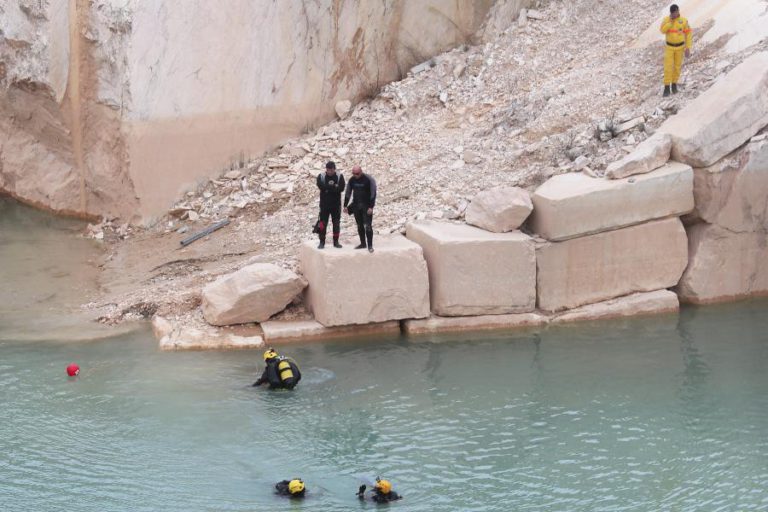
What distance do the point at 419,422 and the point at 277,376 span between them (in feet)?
5.91

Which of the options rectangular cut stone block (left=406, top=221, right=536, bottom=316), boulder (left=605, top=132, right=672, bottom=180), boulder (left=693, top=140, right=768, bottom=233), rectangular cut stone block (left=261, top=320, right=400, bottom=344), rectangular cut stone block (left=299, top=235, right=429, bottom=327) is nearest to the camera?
rectangular cut stone block (left=299, top=235, right=429, bottom=327)

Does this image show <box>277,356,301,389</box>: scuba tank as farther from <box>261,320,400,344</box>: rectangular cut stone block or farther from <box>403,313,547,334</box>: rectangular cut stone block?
<box>403,313,547,334</box>: rectangular cut stone block

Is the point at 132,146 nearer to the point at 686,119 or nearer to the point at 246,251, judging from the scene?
the point at 246,251

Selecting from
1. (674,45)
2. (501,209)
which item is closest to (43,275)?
(501,209)

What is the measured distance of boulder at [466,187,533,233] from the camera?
14008 millimetres

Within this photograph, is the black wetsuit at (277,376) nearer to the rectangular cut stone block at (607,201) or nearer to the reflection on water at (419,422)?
the reflection on water at (419,422)

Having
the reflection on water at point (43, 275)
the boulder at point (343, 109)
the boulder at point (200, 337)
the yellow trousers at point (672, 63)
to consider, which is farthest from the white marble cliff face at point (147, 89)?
the yellow trousers at point (672, 63)

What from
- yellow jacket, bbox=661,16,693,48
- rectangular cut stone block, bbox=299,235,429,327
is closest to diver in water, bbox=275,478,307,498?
rectangular cut stone block, bbox=299,235,429,327

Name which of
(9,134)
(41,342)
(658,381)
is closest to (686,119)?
(658,381)

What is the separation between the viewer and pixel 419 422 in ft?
36.5

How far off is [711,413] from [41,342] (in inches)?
339

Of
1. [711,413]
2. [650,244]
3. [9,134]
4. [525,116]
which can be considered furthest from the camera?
[9,134]

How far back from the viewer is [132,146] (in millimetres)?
17406

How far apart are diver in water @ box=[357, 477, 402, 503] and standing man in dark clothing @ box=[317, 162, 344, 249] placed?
4.89 meters
